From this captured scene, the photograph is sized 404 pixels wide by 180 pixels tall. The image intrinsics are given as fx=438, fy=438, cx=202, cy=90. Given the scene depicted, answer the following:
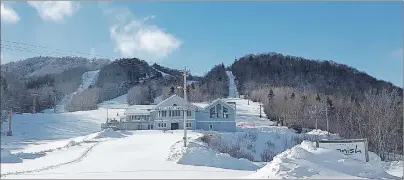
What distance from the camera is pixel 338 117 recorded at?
43.4m

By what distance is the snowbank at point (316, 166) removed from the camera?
1038 cm

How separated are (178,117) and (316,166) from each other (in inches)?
1012

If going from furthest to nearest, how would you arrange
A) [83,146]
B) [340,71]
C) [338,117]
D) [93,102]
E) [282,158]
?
[340,71], [338,117], [93,102], [83,146], [282,158]

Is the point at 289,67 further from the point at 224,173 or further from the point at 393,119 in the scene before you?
the point at 224,173

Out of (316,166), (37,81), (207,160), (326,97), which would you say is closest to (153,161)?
(207,160)

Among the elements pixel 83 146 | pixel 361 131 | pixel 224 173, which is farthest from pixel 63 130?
pixel 361 131

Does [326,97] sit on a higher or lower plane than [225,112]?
higher

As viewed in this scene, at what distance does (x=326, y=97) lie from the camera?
56.5 meters

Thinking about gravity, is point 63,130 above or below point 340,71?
below

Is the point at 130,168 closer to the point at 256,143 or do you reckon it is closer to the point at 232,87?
the point at 256,143

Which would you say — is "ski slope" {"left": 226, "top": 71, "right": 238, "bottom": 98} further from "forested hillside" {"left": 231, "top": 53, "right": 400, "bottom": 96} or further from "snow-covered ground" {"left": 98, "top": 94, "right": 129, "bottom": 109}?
"snow-covered ground" {"left": 98, "top": 94, "right": 129, "bottom": 109}

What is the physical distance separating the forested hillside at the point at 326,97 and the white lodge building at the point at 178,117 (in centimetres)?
946

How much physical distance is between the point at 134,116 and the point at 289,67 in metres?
60.3

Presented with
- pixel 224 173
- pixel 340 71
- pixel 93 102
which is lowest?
pixel 224 173
